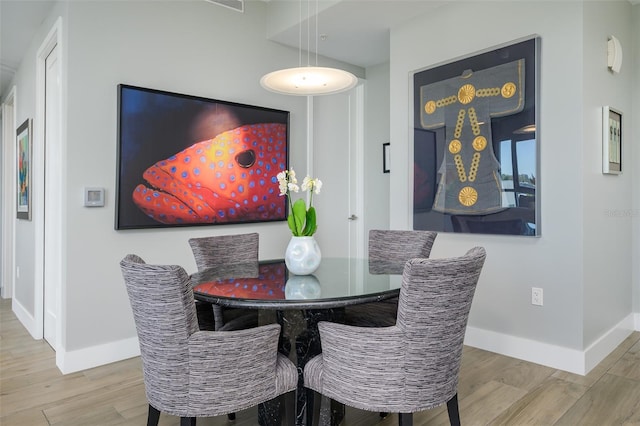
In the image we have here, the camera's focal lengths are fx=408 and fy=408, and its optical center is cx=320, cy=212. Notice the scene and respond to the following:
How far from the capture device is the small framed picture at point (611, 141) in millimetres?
2803

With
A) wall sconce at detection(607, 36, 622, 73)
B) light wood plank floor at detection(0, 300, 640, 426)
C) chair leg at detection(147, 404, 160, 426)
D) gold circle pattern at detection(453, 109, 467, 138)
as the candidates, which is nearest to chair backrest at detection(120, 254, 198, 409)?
chair leg at detection(147, 404, 160, 426)

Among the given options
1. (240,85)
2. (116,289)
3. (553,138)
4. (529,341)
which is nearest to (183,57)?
(240,85)

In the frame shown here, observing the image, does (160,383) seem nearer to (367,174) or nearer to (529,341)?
(529,341)

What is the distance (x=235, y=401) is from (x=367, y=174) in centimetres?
339

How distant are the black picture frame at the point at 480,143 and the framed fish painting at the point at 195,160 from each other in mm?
1342

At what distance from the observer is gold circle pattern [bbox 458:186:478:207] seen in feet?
9.95

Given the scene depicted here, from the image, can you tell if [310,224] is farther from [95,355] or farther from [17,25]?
[17,25]

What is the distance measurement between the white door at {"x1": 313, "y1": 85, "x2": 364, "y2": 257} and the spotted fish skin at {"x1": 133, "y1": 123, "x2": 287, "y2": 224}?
1.81 ft

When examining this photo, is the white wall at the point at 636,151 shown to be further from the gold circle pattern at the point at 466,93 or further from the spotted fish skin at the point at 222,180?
the spotted fish skin at the point at 222,180

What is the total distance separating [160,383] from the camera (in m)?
1.51

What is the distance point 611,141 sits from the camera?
9.63 ft

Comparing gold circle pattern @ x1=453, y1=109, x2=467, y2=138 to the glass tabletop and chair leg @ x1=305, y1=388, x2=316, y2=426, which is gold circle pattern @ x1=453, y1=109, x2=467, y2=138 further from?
chair leg @ x1=305, y1=388, x2=316, y2=426

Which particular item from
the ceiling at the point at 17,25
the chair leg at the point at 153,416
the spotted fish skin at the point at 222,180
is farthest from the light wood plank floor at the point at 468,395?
the ceiling at the point at 17,25

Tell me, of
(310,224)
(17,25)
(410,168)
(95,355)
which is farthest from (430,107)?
(17,25)
